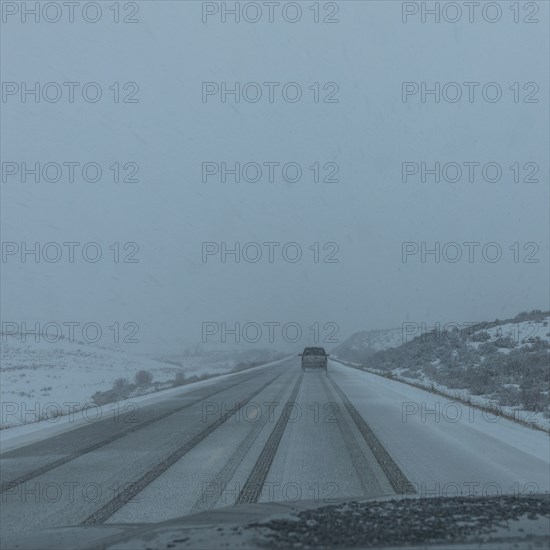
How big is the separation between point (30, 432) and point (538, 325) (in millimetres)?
31921

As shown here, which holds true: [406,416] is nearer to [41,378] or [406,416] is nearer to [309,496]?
[309,496]

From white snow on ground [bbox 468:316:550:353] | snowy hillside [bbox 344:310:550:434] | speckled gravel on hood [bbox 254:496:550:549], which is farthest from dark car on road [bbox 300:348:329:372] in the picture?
speckled gravel on hood [bbox 254:496:550:549]

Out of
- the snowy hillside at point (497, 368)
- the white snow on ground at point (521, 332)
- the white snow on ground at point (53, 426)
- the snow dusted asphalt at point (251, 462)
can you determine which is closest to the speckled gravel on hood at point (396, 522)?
the snow dusted asphalt at point (251, 462)

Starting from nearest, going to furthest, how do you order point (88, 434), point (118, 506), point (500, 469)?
point (118, 506)
point (500, 469)
point (88, 434)

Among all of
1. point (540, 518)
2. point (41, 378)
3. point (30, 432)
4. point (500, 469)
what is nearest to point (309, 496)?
point (500, 469)

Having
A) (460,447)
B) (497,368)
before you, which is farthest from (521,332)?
(460,447)

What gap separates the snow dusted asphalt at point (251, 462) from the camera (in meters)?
6.25

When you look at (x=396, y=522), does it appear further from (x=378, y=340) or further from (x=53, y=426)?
(x=378, y=340)

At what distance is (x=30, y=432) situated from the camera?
39.4ft

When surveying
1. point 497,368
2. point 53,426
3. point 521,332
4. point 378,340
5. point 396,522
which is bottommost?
point 378,340

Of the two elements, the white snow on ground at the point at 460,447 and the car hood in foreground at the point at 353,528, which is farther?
the white snow on ground at the point at 460,447

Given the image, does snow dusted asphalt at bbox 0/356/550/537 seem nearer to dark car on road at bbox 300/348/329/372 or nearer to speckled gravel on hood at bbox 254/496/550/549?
speckled gravel on hood at bbox 254/496/550/549

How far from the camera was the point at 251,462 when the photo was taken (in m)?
8.33

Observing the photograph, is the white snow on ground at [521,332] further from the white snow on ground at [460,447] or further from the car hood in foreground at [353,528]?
the car hood in foreground at [353,528]
